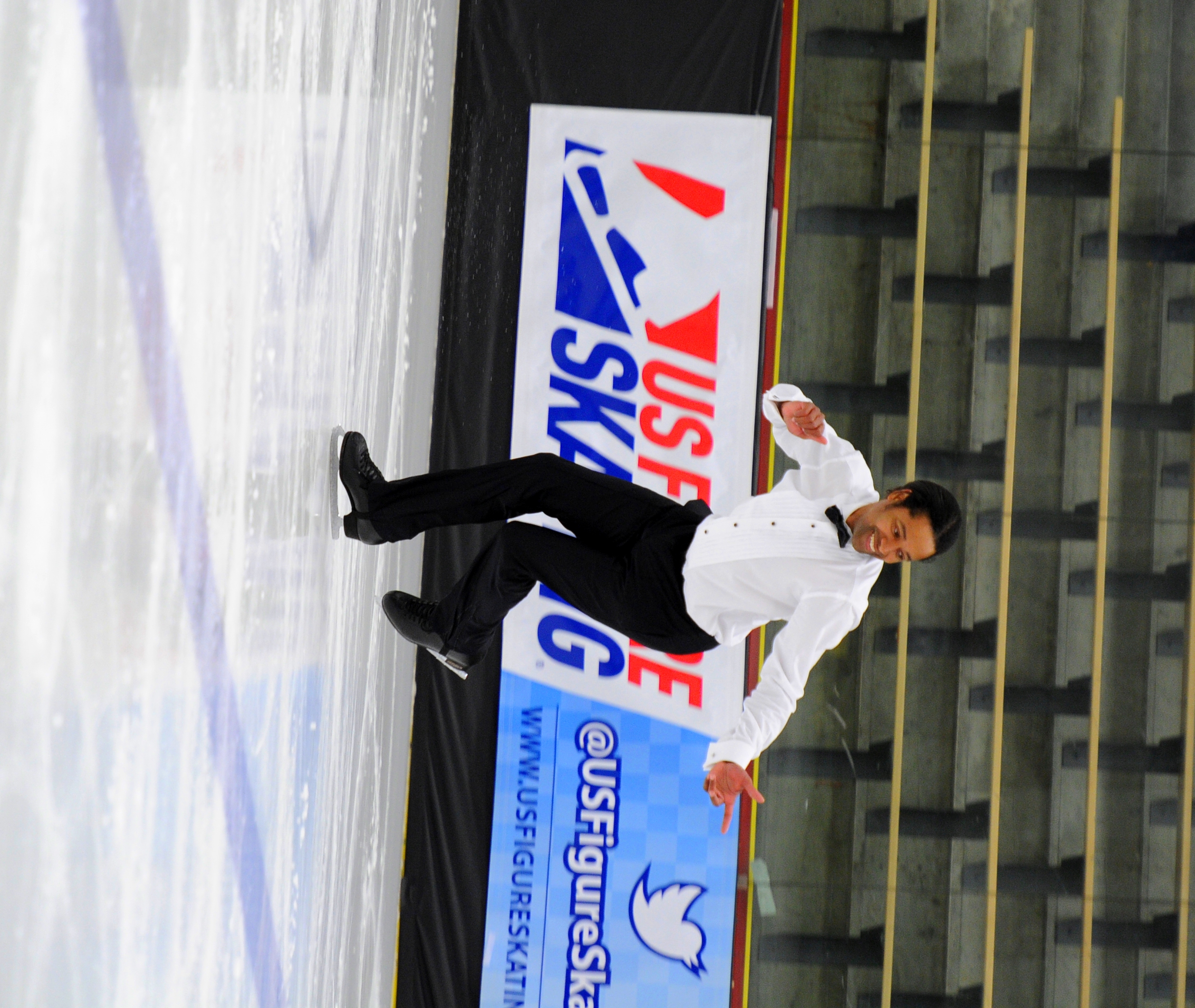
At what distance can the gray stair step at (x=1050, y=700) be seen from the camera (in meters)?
3.79

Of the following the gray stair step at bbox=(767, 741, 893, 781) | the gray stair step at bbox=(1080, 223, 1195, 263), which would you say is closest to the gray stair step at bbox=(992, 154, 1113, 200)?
the gray stair step at bbox=(1080, 223, 1195, 263)

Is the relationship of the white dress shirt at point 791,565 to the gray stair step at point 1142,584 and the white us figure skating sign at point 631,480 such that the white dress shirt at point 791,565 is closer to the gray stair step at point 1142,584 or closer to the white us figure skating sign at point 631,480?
the white us figure skating sign at point 631,480

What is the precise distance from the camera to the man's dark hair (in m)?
1.90

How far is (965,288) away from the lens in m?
3.99

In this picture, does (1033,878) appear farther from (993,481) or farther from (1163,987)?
(993,481)

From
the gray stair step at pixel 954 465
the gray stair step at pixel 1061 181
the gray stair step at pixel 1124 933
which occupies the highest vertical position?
the gray stair step at pixel 1061 181

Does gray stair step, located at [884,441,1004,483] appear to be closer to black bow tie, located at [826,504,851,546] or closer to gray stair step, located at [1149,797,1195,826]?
gray stair step, located at [1149,797,1195,826]

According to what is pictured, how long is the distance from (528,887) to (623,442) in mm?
1465

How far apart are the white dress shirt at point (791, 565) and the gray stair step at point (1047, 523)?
194 cm

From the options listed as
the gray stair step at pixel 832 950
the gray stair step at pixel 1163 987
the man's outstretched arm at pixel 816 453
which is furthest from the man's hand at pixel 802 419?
the gray stair step at pixel 1163 987

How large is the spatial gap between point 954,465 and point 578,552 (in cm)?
212

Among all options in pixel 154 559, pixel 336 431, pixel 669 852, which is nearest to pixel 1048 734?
pixel 669 852

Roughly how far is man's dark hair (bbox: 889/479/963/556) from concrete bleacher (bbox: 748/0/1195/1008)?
1975 millimetres

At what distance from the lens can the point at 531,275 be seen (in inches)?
152
